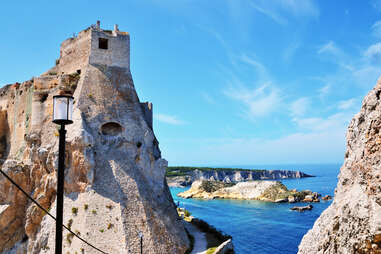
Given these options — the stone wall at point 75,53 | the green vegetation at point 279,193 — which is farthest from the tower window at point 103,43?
the green vegetation at point 279,193

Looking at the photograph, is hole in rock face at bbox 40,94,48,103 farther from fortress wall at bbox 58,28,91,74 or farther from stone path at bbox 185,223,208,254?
stone path at bbox 185,223,208,254

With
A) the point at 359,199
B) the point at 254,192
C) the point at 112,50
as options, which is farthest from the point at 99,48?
the point at 254,192

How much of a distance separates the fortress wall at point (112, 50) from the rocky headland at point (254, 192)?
59.9 meters

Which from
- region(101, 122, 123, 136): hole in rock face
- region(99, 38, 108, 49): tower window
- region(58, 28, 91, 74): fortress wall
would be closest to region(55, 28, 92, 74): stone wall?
region(58, 28, 91, 74): fortress wall

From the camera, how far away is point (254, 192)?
84500 millimetres

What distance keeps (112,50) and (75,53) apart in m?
3.51

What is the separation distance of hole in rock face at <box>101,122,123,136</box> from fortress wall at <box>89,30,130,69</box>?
5.30 metres

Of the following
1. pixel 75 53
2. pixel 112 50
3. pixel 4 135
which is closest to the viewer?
pixel 112 50

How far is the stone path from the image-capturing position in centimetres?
2367

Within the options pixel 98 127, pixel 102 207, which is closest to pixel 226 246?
pixel 102 207

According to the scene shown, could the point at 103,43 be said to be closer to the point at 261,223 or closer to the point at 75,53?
the point at 75,53

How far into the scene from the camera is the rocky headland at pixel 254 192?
253ft

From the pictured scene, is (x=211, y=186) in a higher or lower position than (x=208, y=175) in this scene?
lower

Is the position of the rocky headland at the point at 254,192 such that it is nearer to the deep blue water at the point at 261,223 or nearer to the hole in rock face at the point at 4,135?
the deep blue water at the point at 261,223
